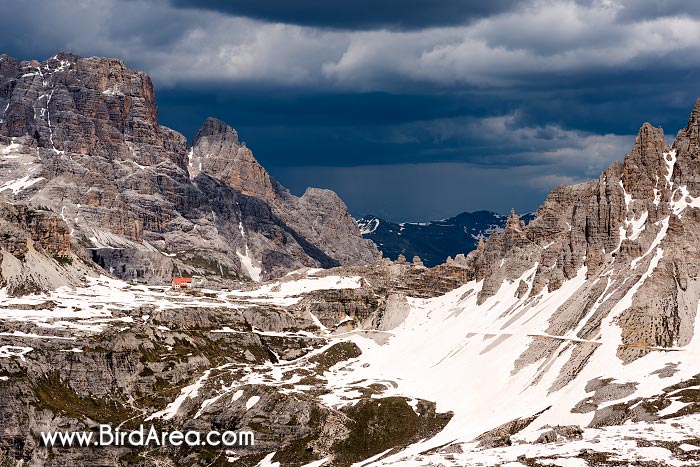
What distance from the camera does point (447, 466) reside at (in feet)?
385

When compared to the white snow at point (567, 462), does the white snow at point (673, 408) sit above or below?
above

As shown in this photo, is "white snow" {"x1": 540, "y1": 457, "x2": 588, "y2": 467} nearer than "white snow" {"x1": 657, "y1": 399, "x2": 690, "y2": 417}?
Yes

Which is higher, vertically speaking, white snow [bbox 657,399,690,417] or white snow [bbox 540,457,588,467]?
white snow [bbox 657,399,690,417]

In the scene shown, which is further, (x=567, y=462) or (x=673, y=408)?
(x=673, y=408)

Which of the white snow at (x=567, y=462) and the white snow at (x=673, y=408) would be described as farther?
the white snow at (x=673, y=408)

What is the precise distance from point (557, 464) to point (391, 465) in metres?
25.7

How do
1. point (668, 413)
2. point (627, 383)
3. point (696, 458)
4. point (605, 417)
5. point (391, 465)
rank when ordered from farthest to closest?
point (627, 383) < point (605, 417) < point (668, 413) < point (391, 465) < point (696, 458)

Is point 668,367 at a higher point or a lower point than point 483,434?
higher

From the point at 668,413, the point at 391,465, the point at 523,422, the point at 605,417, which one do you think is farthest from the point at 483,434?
the point at 391,465

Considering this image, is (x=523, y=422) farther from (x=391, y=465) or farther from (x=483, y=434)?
(x=391, y=465)

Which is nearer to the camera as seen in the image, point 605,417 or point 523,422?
point 605,417

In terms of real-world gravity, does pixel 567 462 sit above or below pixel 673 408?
below

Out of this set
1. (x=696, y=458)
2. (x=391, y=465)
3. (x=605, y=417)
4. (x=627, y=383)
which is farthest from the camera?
(x=627, y=383)

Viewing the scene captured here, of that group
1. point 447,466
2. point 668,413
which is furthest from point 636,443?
point 668,413
